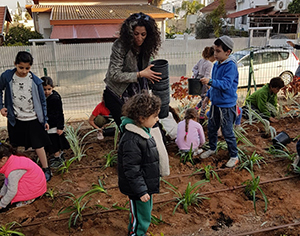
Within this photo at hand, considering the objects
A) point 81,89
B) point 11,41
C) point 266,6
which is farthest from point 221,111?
point 266,6

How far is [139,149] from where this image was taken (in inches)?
87.6

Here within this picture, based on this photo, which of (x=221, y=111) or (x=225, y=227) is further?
(x=221, y=111)

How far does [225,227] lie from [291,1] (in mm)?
31866

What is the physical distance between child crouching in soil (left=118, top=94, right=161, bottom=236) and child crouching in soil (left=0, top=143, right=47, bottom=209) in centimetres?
128

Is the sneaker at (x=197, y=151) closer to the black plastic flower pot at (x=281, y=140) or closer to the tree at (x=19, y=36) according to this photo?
the black plastic flower pot at (x=281, y=140)

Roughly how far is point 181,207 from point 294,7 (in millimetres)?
29455

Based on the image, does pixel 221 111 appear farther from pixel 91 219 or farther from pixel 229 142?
pixel 91 219

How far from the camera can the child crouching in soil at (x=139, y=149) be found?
2199 millimetres

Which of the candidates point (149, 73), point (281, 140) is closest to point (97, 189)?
point (149, 73)

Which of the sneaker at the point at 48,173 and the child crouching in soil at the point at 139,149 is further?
the sneaker at the point at 48,173

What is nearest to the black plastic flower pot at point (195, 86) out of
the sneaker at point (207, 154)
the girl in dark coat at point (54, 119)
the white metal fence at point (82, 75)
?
the sneaker at point (207, 154)

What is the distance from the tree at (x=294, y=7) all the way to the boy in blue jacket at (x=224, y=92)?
27832 mm

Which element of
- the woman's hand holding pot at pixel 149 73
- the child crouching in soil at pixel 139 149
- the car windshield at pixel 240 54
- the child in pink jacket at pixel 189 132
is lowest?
the child in pink jacket at pixel 189 132

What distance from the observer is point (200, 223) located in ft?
9.59
